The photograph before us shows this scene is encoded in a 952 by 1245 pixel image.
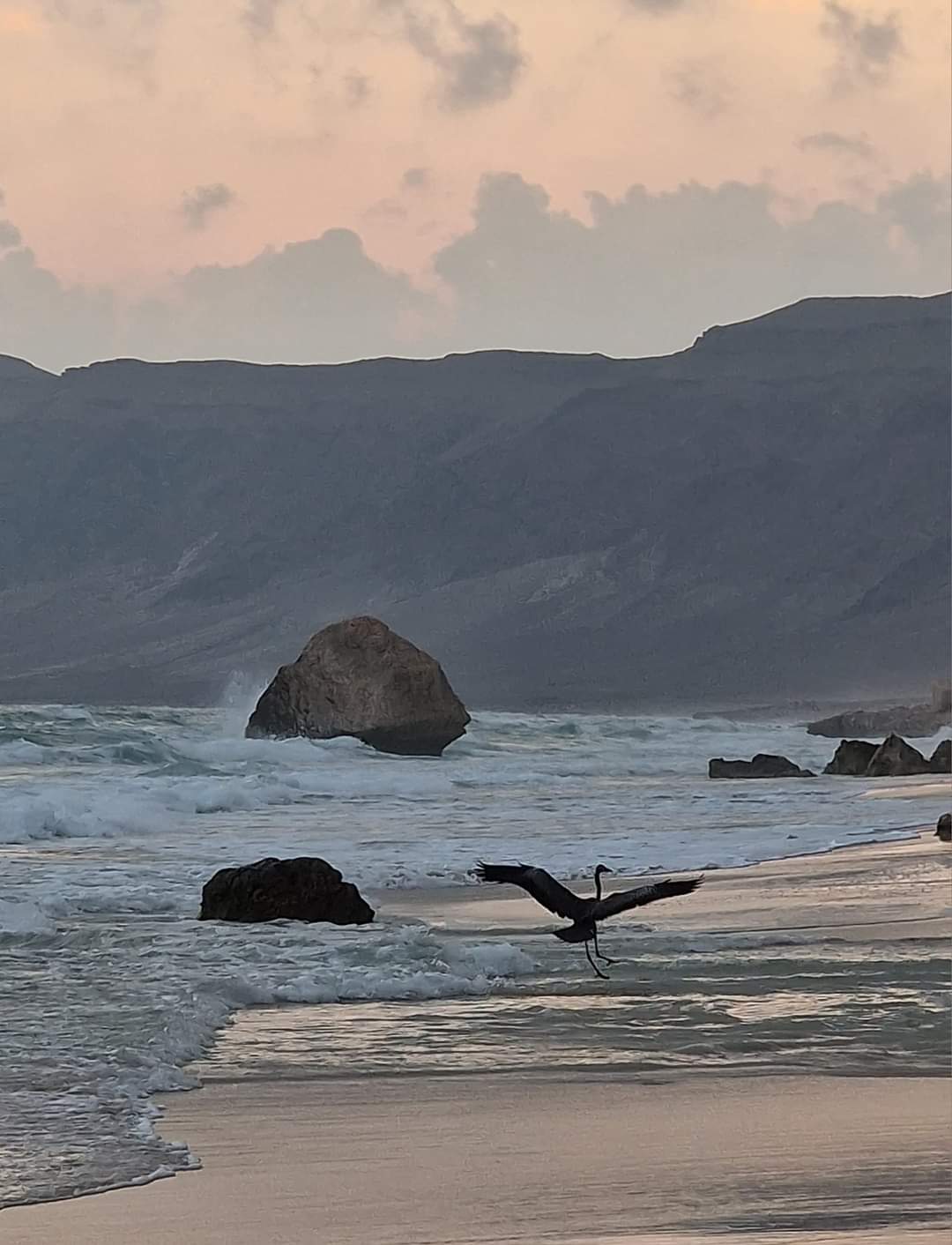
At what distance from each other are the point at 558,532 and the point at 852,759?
141 metres

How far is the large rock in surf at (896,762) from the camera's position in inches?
1320

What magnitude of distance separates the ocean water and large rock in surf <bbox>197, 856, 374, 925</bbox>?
232 millimetres

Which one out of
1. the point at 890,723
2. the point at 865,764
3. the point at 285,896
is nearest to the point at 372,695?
the point at 865,764

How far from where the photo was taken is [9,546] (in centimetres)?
19212

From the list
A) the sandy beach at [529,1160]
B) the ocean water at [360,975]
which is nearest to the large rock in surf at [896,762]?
the ocean water at [360,975]

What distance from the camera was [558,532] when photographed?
6924 inches

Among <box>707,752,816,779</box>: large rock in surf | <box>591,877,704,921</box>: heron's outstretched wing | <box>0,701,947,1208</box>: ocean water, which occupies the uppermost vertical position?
<box>591,877,704,921</box>: heron's outstretched wing

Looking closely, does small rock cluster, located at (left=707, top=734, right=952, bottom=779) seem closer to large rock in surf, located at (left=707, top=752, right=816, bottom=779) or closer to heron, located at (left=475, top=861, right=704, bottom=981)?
large rock in surf, located at (left=707, top=752, right=816, bottom=779)

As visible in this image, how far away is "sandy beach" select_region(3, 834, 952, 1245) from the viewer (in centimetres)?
571

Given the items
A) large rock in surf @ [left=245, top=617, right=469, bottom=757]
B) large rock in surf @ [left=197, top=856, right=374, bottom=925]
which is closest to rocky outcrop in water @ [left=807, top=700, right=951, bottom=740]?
large rock in surf @ [left=245, top=617, right=469, bottom=757]

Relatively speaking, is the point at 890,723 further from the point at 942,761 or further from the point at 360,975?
the point at 360,975

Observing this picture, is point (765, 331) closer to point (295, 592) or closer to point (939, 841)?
point (295, 592)

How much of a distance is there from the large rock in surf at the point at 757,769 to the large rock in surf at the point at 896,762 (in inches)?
45.1

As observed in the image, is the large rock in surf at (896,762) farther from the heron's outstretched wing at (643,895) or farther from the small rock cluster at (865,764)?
the heron's outstretched wing at (643,895)
